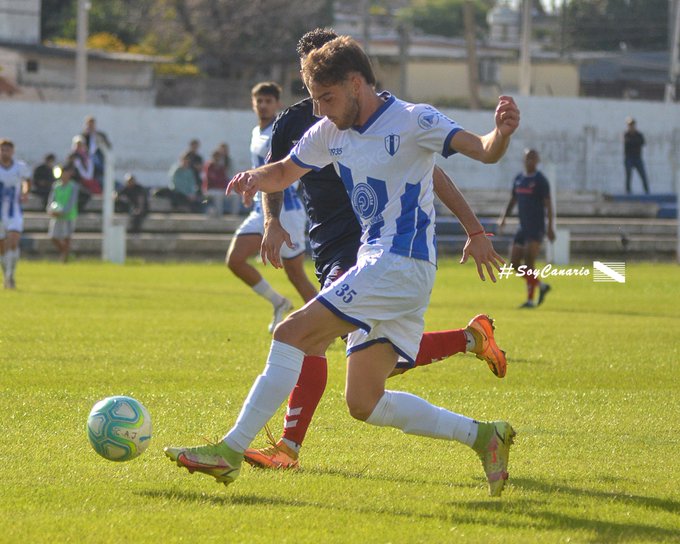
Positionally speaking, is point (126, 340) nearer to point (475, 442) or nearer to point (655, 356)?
point (655, 356)

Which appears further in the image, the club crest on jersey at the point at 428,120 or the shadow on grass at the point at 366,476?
the shadow on grass at the point at 366,476

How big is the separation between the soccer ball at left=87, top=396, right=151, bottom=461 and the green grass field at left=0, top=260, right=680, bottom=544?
140 mm

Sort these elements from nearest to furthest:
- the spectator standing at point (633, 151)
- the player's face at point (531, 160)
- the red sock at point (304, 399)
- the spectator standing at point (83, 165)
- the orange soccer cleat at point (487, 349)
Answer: the red sock at point (304, 399) < the orange soccer cleat at point (487, 349) < the player's face at point (531, 160) < the spectator standing at point (83, 165) < the spectator standing at point (633, 151)

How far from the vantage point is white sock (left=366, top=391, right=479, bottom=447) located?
5.94 metres

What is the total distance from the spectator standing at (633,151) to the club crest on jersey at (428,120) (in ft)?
95.7

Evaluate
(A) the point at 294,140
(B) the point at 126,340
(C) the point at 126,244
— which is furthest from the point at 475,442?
(C) the point at 126,244

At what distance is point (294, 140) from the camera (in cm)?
777

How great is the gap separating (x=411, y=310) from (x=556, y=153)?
30812 mm

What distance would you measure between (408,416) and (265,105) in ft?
21.2

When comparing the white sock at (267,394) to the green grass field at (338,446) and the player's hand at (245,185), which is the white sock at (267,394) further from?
the player's hand at (245,185)

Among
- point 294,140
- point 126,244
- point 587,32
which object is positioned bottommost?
point 126,244

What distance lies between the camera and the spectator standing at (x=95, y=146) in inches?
1107

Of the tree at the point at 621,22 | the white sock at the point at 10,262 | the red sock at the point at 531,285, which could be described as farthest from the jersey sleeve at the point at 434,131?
the tree at the point at 621,22

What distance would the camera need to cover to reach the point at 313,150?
20.1 ft
